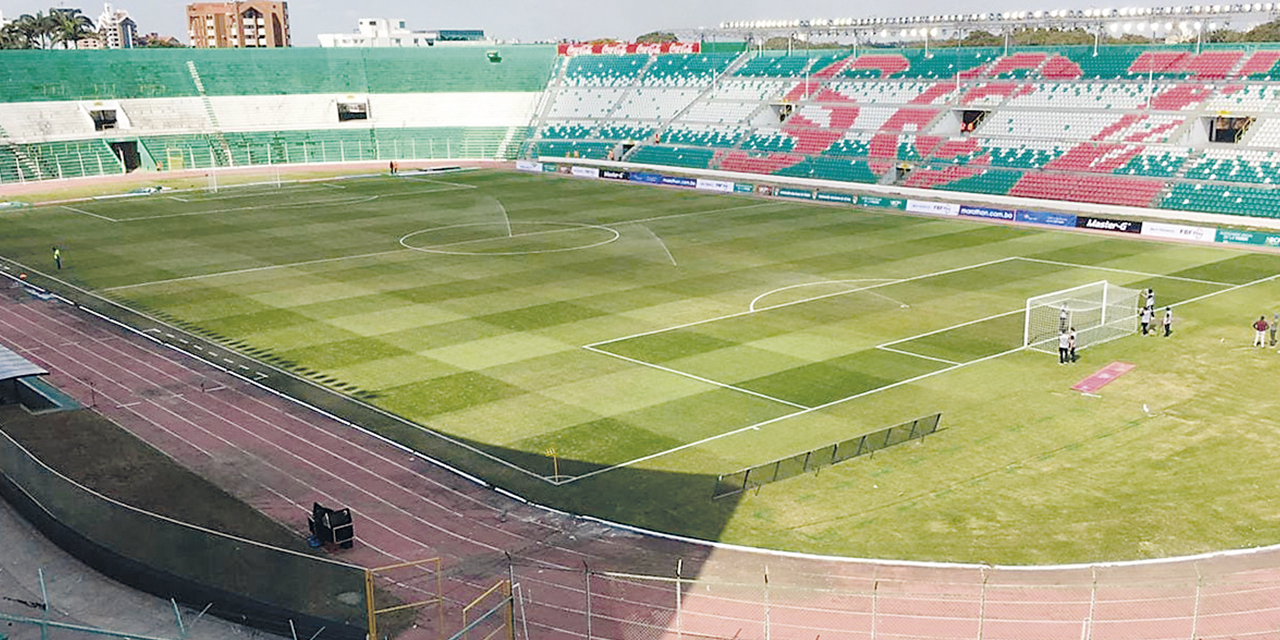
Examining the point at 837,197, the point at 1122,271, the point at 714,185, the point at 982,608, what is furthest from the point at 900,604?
the point at 714,185

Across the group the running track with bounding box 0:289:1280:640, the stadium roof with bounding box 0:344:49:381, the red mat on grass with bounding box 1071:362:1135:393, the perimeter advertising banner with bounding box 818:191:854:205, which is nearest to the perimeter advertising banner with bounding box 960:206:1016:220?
the perimeter advertising banner with bounding box 818:191:854:205

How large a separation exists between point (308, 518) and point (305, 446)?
5017mm

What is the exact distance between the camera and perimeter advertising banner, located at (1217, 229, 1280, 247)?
57.2 metres

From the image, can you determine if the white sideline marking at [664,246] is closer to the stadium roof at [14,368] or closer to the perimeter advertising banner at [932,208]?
the perimeter advertising banner at [932,208]

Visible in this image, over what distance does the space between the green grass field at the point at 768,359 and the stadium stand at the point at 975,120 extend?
11.9 m

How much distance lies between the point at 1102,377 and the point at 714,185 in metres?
52.3

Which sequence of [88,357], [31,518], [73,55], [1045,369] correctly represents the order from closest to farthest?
1. [31,518]
2. [1045,369]
3. [88,357]
4. [73,55]

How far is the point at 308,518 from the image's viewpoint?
25.6 meters

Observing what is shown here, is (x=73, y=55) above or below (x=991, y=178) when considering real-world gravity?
above

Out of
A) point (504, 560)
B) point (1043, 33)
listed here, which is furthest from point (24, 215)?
point (1043, 33)

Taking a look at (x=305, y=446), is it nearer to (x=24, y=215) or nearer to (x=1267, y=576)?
(x=1267, y=576)

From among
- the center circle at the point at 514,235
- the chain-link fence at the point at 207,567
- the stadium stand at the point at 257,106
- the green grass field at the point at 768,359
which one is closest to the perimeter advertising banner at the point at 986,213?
the green grass field at the point at 768,359

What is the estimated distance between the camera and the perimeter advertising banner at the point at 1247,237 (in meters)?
57.2

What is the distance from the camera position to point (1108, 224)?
63094 mm
